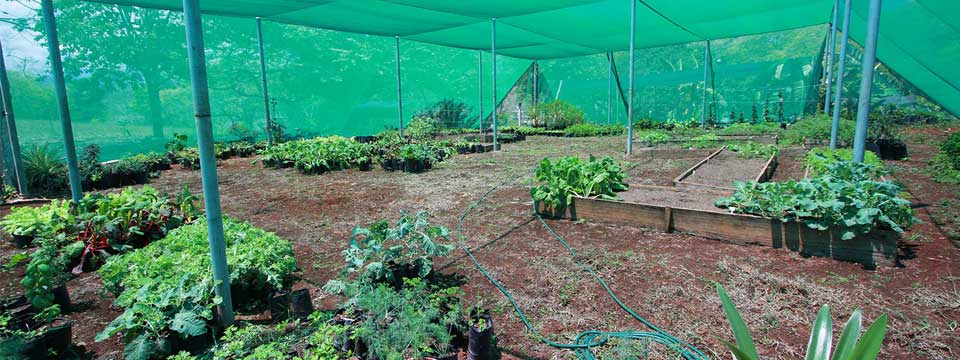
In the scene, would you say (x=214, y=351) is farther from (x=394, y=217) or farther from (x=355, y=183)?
(x=355, y=183)

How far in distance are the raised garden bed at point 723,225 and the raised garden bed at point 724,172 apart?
66cm

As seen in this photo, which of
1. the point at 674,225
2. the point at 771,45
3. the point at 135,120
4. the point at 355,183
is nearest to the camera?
the point at 674,225

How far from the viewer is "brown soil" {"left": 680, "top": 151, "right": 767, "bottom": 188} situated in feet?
17.4

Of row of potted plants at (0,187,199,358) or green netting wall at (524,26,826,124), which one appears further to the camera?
green netting wall at (524,26,826,124)

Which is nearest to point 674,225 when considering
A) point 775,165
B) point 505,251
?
point 505,251

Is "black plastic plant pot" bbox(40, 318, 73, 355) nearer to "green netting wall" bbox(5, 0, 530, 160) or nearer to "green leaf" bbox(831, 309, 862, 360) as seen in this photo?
"green leaf" bbox(831, 309, 862, 360)

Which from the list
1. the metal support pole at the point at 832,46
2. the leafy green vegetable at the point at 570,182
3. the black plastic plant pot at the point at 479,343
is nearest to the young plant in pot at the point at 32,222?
the black plastic plant pot at the point at 479,343

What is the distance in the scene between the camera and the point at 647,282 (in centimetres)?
271

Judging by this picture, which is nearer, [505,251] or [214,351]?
[214,351]

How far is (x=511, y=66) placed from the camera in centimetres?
1819

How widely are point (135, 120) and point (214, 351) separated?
34.9 ft

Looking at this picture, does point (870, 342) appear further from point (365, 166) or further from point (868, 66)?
point (365, 166)

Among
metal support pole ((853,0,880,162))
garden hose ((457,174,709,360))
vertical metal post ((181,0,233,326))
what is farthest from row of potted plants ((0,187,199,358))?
Answer: metal support pole ((853,0,880,162))

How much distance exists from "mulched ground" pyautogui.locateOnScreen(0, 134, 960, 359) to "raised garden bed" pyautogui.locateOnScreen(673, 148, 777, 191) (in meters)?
1.48
